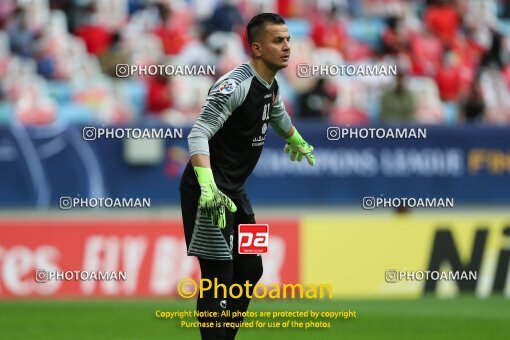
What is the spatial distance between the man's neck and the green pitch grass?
9.40ft

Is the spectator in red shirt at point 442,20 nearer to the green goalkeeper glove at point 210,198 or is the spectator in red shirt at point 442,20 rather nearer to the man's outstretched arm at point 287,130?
the man's outstretched arm at point 287,130

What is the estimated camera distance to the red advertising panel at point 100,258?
1352cm

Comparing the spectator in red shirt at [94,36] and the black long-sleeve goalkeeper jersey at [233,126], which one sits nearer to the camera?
the black long-sleeve goalkeeper jersey at [233,126]

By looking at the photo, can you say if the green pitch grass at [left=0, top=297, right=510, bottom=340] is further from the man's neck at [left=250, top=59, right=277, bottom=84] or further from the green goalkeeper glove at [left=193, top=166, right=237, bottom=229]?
the man's neck at [left=250, top=59, right=277, bottom=84]

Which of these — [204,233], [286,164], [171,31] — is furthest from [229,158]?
[171,31]

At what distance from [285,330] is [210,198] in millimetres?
3396

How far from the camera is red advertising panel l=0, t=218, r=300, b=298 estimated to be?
13.5 m

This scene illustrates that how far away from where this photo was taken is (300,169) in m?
18.1

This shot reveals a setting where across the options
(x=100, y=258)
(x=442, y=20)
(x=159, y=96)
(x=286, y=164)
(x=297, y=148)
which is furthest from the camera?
(x=442, y=20)

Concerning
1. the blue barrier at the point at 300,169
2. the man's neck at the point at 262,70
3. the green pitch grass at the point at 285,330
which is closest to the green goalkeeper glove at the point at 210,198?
the man's neck at the point at 262,70

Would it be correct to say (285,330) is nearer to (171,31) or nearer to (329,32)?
(171,31)

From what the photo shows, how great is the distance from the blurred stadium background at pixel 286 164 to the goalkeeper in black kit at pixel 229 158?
234 centimetres

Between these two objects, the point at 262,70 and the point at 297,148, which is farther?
the point at 297,148

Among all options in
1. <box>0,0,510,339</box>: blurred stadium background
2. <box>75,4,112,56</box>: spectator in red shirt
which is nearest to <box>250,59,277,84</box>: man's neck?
<box>0,0,510,339</box>: blurred stadium background
